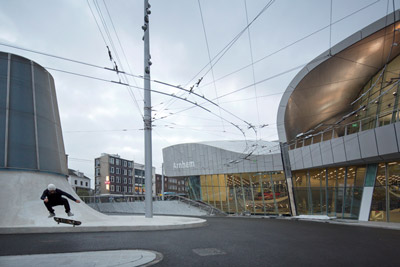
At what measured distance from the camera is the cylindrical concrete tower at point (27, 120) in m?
15.3

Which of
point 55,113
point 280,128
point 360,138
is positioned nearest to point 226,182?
point 280,128

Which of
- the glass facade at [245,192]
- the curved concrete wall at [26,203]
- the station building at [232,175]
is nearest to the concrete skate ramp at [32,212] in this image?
the curved concrete wall at [26,203]

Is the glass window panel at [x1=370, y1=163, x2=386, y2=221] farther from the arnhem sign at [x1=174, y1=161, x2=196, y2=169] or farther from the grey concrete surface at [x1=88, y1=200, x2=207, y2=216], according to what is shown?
the arnhem sign at [x1=174, y1=161, x2=196, y2=169]

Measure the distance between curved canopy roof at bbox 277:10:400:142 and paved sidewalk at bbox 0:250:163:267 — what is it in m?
18.1

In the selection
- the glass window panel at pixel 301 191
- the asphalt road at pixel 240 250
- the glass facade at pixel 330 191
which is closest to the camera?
the asphalt road at pixel 240 250

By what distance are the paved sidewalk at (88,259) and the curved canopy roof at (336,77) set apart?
59.4 feet

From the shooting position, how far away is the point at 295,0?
1594cm

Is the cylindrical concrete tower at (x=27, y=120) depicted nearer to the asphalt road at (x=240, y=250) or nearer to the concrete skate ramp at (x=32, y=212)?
the concrete skate ramp at (x=32, y=212)

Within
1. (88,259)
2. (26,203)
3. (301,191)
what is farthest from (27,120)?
(301,191)

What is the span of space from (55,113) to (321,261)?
17.2m

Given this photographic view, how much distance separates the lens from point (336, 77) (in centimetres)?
2491

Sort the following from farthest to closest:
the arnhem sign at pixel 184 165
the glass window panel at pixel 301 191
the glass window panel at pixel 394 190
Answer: the arnhem sign at pixel 184 165
the glass window panel at pixel 301 191
the glass window panel at pixel 394 190

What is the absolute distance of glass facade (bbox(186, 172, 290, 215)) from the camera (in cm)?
A: 3534

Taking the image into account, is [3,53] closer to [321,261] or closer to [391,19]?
[321,261]
